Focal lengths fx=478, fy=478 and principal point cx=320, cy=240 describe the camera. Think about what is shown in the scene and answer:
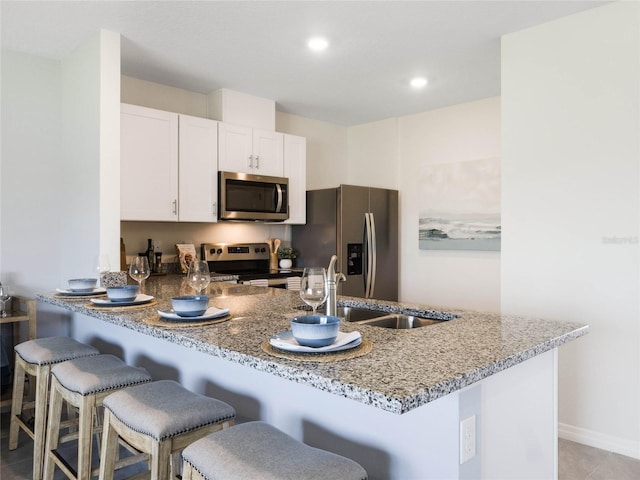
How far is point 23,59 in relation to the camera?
3318 millimetres

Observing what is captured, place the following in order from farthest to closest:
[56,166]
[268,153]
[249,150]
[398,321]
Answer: [268,153]
[249,150]
[56,166]
[398,321]

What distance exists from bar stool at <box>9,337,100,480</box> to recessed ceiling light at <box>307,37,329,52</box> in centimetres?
225

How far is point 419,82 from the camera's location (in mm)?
3979

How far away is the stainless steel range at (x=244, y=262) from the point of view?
4.22 m

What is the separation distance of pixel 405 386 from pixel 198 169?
10.7ft

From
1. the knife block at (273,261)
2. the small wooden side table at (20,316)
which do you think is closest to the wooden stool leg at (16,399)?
the small wooden side table at (20,316)

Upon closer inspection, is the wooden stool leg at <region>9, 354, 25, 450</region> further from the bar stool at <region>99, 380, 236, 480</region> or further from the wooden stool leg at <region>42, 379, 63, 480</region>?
the bar stool at <region>99, 380, 236, 480</region>

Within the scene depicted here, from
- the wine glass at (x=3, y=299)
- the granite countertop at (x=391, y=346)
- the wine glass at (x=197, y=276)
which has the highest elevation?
the wine glass at (x=197, y=276)

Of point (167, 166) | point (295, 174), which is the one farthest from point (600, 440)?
point (167, 166)

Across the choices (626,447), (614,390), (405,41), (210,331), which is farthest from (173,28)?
(626,447)

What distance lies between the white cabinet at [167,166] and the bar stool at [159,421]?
2.03 m

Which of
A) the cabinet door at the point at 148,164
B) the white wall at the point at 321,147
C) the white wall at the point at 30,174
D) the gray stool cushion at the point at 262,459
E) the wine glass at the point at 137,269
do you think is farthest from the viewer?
the white wall at the point at 321,147

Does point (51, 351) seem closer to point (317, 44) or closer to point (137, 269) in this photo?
point (137, 269)

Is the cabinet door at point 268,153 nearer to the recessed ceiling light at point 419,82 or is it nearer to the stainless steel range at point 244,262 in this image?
the stainless steel range at point 244,262
